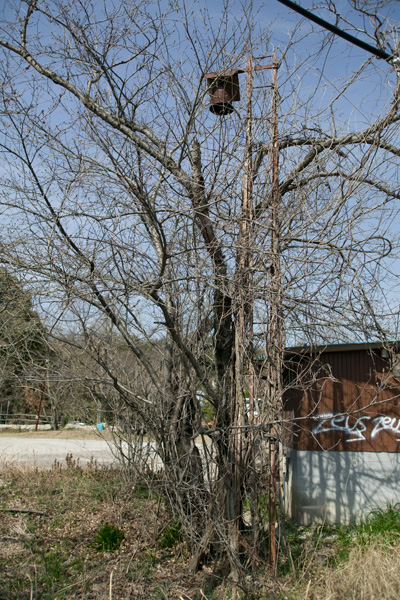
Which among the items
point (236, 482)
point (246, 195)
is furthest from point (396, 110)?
point (236, 482)

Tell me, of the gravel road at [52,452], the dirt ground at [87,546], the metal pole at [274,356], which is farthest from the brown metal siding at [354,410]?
the gravel road at [52,452]

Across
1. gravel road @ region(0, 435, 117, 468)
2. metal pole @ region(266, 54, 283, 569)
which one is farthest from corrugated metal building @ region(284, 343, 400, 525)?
gravel road @ region(0, 435, 117, 468)

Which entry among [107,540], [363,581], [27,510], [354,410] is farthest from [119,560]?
[354,410]

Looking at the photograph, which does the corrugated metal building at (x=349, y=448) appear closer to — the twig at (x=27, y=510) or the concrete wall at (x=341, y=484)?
the concrete wall at (x=341, y=484)

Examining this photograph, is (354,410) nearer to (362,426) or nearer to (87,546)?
(362,426)

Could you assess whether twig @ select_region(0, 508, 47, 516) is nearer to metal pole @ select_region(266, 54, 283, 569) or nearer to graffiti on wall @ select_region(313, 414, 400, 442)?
metal pole @ select_region(266, 54, 283, 569)

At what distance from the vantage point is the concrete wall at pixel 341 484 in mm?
8250

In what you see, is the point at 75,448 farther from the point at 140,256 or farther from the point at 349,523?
the point at 140,256

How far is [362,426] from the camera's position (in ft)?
27.8

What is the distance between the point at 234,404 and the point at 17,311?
8.86ft

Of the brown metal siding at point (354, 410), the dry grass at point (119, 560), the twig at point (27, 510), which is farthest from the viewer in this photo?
the brown metal siding at point (354, 410)

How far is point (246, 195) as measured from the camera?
5.99m

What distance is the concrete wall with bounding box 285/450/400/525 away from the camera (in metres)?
8.25

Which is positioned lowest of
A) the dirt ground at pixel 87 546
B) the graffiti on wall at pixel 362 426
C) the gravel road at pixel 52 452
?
the dirt ground at pixel 87 546
